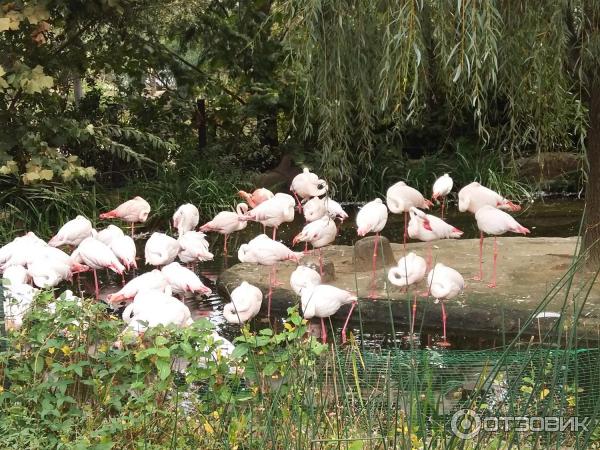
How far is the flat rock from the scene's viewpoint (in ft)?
17.0

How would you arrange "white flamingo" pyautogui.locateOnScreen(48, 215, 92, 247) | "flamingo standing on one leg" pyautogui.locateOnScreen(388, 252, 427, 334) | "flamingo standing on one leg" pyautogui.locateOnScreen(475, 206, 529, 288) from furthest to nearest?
1. "white flamingo" pyautogui.locateOnScreen(48, 215, 92, 247)
2. "flamingo standing on one leg" pyautogui.locateOnScreen(475, 206, 529, 288)
3. "flamingo standing on one leg" pyautogui.locateOnScreen(388, 252, 427, 334)

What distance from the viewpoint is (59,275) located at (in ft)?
A: 18.8

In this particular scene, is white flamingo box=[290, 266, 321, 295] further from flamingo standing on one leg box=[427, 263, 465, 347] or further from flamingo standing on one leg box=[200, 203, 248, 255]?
flamingo standing on one leg box=[200, 203, 248, 255]

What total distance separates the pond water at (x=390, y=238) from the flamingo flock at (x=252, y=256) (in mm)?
138

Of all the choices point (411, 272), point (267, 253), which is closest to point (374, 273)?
point (411, 272)

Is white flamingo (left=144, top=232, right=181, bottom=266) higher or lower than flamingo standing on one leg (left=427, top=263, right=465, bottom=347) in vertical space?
higher

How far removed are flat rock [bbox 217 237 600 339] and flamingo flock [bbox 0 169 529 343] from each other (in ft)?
0.34

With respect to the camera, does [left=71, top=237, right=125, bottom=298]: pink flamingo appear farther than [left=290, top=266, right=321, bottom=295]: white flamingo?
Yes

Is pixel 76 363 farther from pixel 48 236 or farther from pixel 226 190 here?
pixel 226 190

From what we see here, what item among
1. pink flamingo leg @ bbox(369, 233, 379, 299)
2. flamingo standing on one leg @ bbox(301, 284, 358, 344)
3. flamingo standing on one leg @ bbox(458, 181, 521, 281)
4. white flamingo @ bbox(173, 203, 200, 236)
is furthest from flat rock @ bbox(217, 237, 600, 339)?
white flamingo @ bbox(173, 203, 200, 236)

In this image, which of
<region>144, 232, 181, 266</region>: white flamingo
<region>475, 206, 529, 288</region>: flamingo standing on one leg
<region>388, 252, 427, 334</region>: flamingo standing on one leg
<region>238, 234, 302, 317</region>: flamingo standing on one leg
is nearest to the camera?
<region>388, 252, 427, 334</region>: flamingo standing on one leg

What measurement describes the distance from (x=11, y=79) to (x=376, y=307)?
12.6 feet

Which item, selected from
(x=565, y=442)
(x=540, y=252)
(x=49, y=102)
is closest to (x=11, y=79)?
(x=49, y=102)

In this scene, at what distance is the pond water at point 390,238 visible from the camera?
5215mm
